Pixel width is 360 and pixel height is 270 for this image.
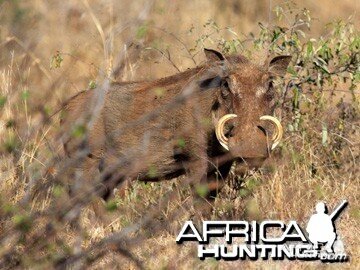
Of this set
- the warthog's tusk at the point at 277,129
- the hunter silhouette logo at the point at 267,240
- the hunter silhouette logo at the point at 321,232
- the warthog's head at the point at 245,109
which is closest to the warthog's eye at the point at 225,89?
the warthog's head at the point at 245,109

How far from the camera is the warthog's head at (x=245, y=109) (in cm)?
550

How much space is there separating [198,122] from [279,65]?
645mm

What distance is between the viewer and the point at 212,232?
4.90 meters

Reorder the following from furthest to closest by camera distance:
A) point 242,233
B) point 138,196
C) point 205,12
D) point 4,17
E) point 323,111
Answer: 1. point 205,12
2. point 323,111
3. point 138,196
4. point 242,233
5. point 4,17

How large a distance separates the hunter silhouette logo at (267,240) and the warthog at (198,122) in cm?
67

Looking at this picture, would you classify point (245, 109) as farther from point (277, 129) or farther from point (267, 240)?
point (267, 240)

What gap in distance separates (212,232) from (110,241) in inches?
87.7

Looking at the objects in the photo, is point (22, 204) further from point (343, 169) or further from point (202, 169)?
point (343, 169)

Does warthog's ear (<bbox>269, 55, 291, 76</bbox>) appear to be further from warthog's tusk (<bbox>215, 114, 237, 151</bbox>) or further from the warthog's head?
warthog's tusk (<bbox>215, 114, 237, 151</bbox>)

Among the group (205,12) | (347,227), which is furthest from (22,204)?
(205,12)

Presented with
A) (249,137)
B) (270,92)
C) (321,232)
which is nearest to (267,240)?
(321,232)

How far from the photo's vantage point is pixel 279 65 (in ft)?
19.8

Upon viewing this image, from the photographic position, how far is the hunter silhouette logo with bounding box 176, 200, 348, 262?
4.57m

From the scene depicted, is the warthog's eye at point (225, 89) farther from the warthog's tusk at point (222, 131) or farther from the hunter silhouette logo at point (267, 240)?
the hunter silhouette logo at point (267, 240)
